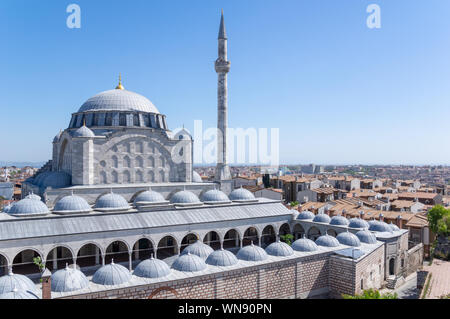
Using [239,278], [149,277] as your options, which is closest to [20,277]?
[149,277]

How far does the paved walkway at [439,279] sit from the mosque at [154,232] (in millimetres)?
1674

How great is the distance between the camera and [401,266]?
1948 centimetres

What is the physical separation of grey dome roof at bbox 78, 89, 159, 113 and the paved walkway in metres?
21.2

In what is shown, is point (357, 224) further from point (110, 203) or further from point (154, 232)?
point (110, 203)

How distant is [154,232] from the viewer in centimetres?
1703

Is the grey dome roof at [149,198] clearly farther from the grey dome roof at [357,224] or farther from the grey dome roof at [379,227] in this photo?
the grey dome roof at [379,227]

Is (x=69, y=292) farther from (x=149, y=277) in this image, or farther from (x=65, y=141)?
(x=65, y=141)

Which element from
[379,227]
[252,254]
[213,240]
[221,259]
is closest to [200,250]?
[221,259]

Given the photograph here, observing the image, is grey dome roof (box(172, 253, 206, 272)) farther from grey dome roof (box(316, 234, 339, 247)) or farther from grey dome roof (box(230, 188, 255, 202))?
grey dome roof (box(230, 188, 255, 202))

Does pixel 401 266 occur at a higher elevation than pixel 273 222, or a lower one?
lower

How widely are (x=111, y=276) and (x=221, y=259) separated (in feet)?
13.8

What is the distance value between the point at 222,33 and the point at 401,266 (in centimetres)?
2057

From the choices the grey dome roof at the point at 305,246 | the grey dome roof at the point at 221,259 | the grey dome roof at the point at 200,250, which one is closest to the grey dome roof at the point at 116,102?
the grey dome roof at the point at 200,250

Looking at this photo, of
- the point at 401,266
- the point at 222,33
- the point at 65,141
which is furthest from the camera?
the point at 222,33
